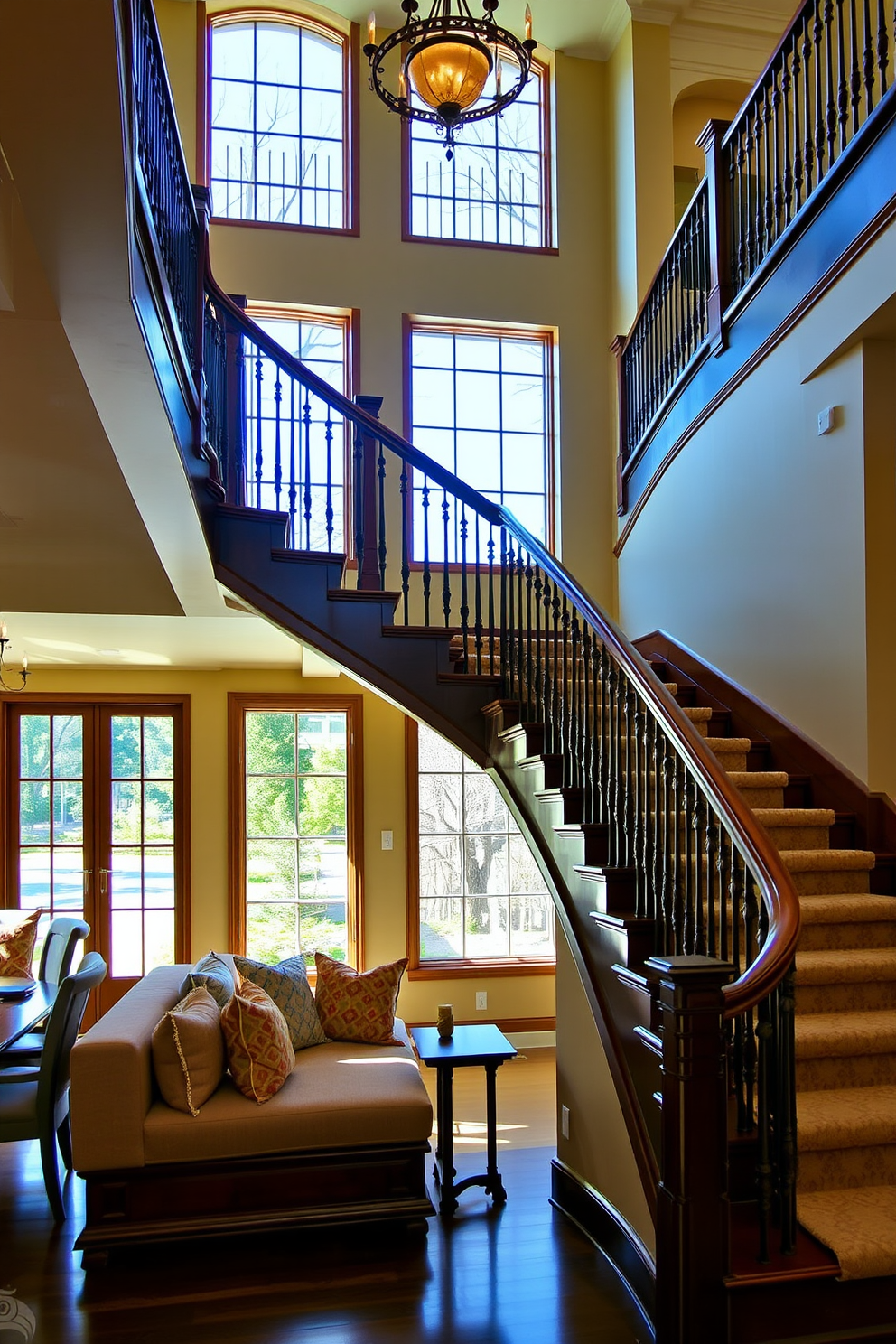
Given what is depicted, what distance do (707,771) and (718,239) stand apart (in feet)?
11.4

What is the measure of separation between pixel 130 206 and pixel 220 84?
5.82 metres

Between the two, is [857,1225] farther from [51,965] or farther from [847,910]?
[51,965]

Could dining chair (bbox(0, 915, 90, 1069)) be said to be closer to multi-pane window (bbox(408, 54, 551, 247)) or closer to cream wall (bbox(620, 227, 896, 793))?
cream wall (bbox(620, 227, 896, 793))

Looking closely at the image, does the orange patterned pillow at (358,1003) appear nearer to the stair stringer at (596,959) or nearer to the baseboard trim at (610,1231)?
the baseboard trim at (610,1231)

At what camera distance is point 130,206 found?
219 centimetres

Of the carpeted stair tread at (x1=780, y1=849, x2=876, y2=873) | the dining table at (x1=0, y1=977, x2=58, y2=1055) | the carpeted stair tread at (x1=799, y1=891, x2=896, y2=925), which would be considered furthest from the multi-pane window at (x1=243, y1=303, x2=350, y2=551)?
the carpeted stair tread at (x1=799, y1=891, x2=896, y2=925)

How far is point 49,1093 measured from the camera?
4.15 m

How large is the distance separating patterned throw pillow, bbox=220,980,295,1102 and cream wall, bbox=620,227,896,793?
8.59ft

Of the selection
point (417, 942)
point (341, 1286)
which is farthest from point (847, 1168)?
point (417, 942)

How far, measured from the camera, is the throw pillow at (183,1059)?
155 inches

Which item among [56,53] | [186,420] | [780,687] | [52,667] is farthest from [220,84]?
[56,53]

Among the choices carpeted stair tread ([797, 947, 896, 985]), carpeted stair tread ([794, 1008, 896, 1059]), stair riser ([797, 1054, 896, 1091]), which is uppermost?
carpeted stair tread ([797, 947, 896, 985])

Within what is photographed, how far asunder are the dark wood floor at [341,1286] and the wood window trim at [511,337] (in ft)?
13.9

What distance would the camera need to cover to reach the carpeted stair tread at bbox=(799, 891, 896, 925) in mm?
3581
